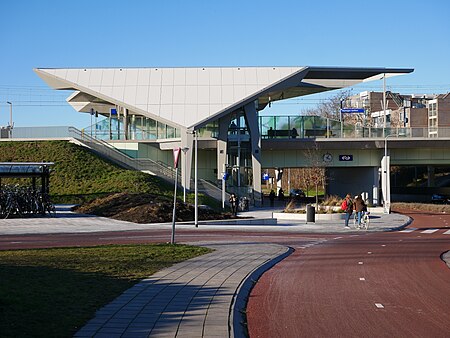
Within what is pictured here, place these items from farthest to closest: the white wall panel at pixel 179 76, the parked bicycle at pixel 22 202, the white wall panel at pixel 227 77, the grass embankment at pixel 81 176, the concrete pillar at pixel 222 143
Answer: the white wall panel at pixel 179 76 → the white wall panel at pixel 227 77 → the concrete pillar at pixel 222 143 → the grass embankment at pixel 81 176 → the parked bicycle at pixel 22 202

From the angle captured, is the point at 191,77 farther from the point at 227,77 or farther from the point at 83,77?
the point at 83,77

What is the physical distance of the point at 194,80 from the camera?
6400cm

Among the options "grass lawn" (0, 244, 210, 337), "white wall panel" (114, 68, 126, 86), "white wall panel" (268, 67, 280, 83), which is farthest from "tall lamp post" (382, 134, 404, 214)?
"grass lawn" (0, 244, 210, 337)

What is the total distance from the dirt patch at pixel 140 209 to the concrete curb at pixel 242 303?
2082 centimetres

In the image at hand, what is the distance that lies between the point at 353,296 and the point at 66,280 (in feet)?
17.8

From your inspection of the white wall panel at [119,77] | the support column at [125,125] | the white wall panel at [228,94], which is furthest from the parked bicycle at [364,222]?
the support column at [125,125]

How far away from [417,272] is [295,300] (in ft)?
18.6

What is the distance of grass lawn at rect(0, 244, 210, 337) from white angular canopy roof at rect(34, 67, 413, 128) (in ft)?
128

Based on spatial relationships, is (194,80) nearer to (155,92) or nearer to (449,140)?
(155,92)

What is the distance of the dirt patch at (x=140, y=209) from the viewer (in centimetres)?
→ 3931

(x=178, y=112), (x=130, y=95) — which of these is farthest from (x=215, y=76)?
(x=130, y=95)

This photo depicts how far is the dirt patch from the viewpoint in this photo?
1548 inches

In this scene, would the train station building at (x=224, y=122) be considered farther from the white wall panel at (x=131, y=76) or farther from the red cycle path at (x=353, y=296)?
the red cycle path at (x=353, y=296)

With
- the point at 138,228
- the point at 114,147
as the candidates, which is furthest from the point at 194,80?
the point at 138,228
